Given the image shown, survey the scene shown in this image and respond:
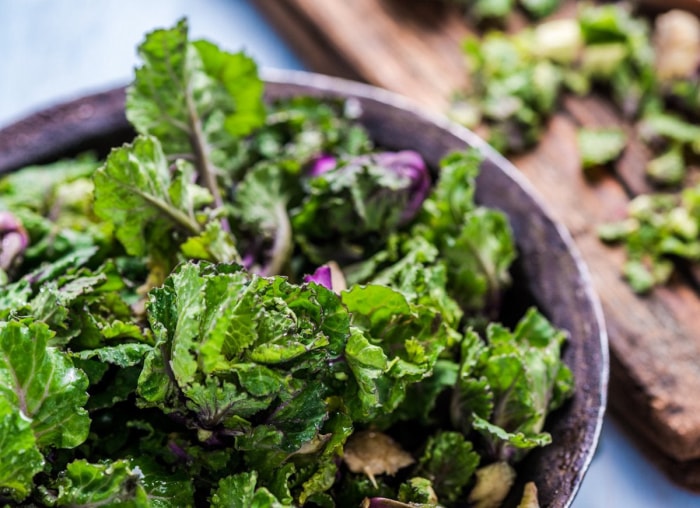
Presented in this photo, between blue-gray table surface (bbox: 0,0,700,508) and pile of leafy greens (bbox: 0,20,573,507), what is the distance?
902 mm

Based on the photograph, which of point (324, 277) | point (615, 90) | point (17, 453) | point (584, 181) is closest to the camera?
point (17, 453)

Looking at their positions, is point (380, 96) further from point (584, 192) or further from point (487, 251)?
point (584, 192)

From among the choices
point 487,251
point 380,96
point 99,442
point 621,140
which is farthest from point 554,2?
point 99,442

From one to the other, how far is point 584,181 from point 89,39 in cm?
136

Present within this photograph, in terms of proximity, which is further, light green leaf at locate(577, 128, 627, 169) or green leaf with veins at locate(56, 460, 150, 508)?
light green leaf at locate(577, 128, 627, 169)

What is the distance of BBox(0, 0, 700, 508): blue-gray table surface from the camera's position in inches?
82.0

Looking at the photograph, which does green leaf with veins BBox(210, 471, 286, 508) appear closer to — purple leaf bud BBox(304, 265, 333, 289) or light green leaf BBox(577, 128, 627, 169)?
purple leaf bud BBox(304, 265, 333, 289)

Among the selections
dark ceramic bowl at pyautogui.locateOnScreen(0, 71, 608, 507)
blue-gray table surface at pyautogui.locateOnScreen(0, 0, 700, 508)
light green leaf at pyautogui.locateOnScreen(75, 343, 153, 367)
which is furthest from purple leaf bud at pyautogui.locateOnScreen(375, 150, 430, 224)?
blue-gray table surface at pyautogui.locateOnScreen(0, 0, 700, 508)

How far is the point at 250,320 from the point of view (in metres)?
0.78

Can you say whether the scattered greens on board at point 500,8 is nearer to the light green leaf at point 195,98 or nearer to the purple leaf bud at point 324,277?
the light green leaf at point 195,98

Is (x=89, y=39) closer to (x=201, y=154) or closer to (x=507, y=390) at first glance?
(x=201, y=154)

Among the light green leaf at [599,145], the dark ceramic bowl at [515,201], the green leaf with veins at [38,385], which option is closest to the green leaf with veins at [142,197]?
the green leaf with veins at [38,385]

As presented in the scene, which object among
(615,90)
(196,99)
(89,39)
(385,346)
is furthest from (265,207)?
(89,39)

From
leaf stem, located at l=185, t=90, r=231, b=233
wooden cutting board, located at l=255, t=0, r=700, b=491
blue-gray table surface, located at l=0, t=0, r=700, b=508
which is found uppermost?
blue-gray table surface, located at l=0, t=0, r=700, b=508
